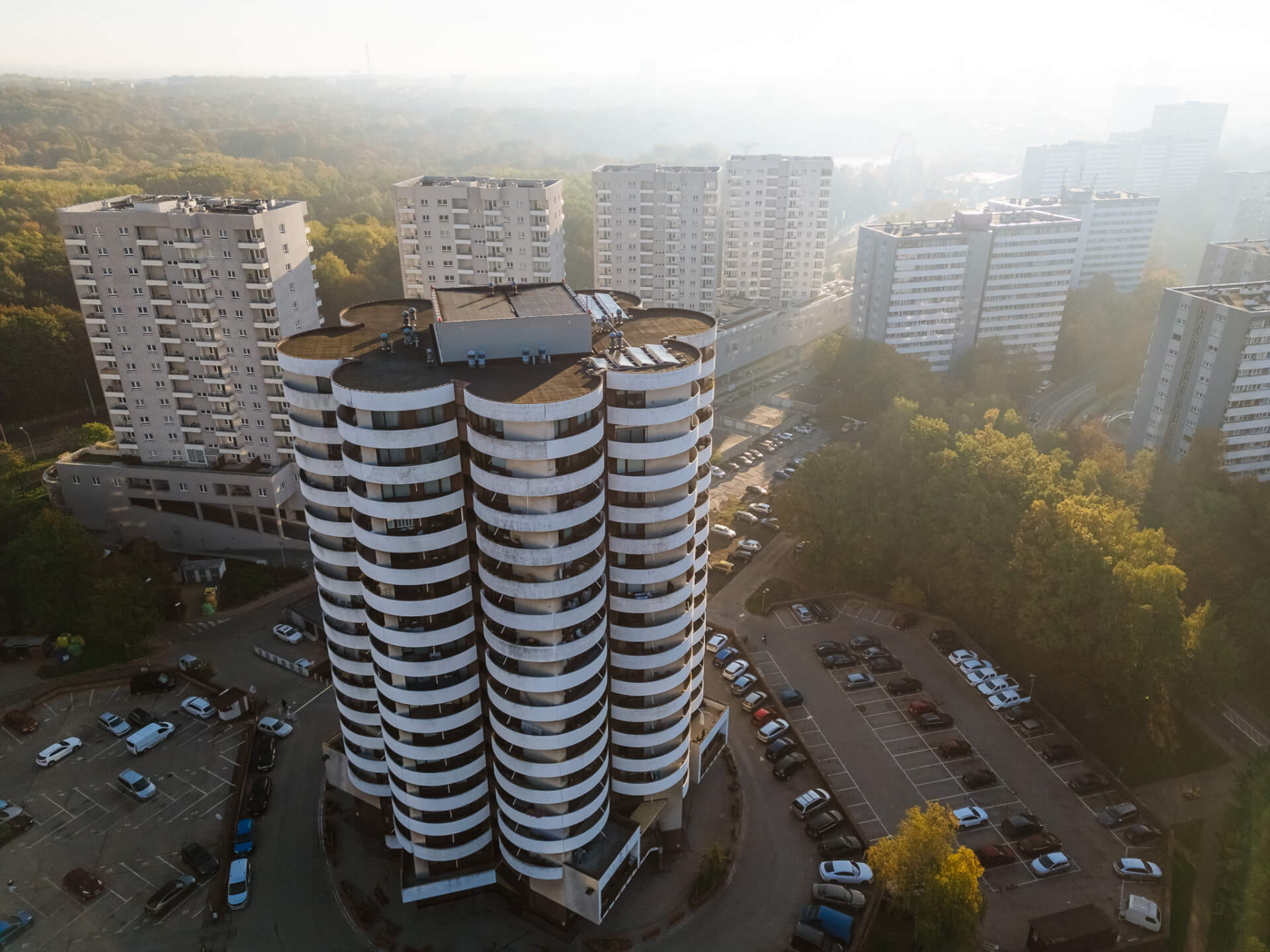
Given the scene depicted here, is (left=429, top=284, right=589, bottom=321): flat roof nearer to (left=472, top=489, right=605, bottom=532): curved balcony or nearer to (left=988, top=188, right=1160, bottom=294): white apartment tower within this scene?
(left=472, top=489, right=605, bottom=532): curved balcony

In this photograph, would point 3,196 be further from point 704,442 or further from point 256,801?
point 704,442

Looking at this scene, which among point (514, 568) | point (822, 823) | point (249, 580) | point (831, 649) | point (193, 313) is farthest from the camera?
point (249, 580)

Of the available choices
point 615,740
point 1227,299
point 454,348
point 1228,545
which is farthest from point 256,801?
point 1227,299

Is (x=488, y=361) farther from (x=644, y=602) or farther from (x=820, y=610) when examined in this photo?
(x=820, y=610)

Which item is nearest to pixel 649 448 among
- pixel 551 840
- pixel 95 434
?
pixel 551 840

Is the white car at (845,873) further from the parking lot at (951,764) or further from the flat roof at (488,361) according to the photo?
the flat roof at (488,361)

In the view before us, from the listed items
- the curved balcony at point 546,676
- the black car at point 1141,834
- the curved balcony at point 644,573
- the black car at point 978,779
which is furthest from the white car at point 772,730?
the curved balcony at point 546,676
